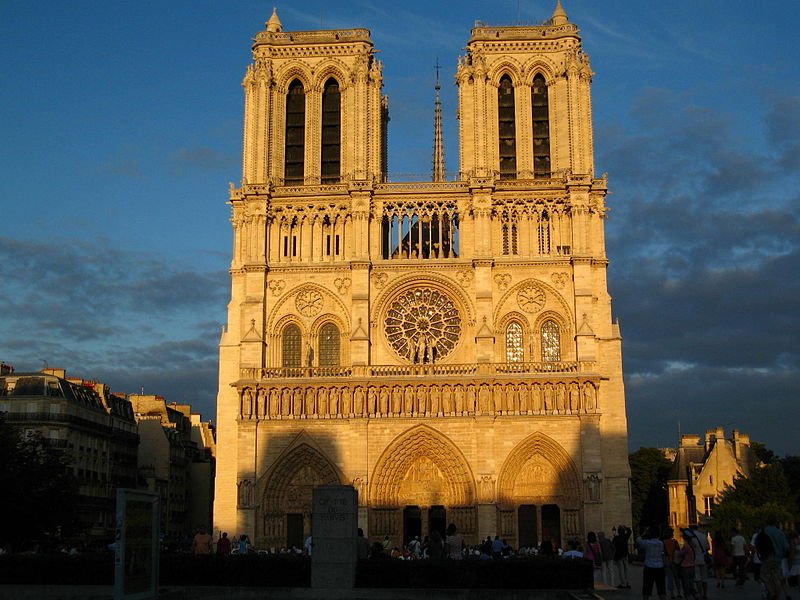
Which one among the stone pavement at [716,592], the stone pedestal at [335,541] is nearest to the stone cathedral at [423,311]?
the stone pavement at [716,592]

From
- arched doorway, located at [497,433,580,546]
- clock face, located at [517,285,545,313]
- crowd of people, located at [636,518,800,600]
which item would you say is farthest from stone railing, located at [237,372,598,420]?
crowd of people, located at [636,518,800,600]

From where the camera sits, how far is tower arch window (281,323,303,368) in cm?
4631

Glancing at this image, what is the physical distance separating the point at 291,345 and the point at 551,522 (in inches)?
520

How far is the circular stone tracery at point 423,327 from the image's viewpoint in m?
46.0

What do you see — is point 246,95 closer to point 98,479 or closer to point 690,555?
point 98,479

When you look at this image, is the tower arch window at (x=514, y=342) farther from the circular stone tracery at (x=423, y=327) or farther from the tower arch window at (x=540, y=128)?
the tower arch window at (x=540, y=128)

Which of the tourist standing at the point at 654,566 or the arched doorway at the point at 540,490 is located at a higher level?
the arched doorway at the point at 540,490

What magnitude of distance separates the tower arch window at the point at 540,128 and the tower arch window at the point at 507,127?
0.94 m

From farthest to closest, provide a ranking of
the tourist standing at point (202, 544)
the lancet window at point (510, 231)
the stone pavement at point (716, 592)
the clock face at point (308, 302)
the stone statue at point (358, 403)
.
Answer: the lancet window at point (510, 231)
the clock face at point (308, 302)
the stone statue at point (358, 403)
the tourist standing at point (202, 544)
the stone pavement at point (716, 592)

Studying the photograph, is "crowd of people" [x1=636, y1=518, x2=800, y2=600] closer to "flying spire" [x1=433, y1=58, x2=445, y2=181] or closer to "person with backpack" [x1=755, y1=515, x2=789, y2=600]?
"person with backpack" [x1=755, y1=515, x2=789, y2=600]

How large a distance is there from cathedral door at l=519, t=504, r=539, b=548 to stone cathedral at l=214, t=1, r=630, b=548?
0.06 meters

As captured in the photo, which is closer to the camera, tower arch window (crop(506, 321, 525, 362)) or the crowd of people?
the crowd of people

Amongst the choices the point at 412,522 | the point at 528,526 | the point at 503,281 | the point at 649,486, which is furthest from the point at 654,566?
the point at 649,486

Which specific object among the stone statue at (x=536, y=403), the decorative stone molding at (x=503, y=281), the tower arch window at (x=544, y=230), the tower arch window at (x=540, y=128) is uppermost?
the tower arch window at (x=540, y=128)
